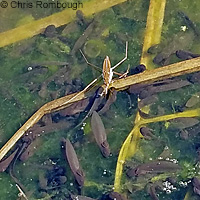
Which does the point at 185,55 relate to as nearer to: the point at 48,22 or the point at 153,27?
the point at 153,27

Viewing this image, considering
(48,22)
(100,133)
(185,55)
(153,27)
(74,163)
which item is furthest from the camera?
(48,22)

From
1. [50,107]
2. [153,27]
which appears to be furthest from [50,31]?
[153,27]

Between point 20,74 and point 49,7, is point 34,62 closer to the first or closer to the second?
point 20,74

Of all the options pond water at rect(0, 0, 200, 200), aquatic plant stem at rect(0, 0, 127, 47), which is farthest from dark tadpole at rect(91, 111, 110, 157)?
aquatic plant stem at rect(0, 0, 127, 47)

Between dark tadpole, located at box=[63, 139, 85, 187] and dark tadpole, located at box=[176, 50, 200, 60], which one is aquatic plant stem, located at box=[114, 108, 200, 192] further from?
dark tadpole, located at box=[176, 50, 200, 60]

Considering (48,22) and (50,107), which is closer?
(50,107)

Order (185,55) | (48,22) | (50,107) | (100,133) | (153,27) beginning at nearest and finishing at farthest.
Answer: (100,133) → (50,107) → (185,55) → (153,27) → (48,22)

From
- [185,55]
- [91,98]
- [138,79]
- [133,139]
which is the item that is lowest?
[133,139]

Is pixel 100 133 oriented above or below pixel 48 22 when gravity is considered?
below
